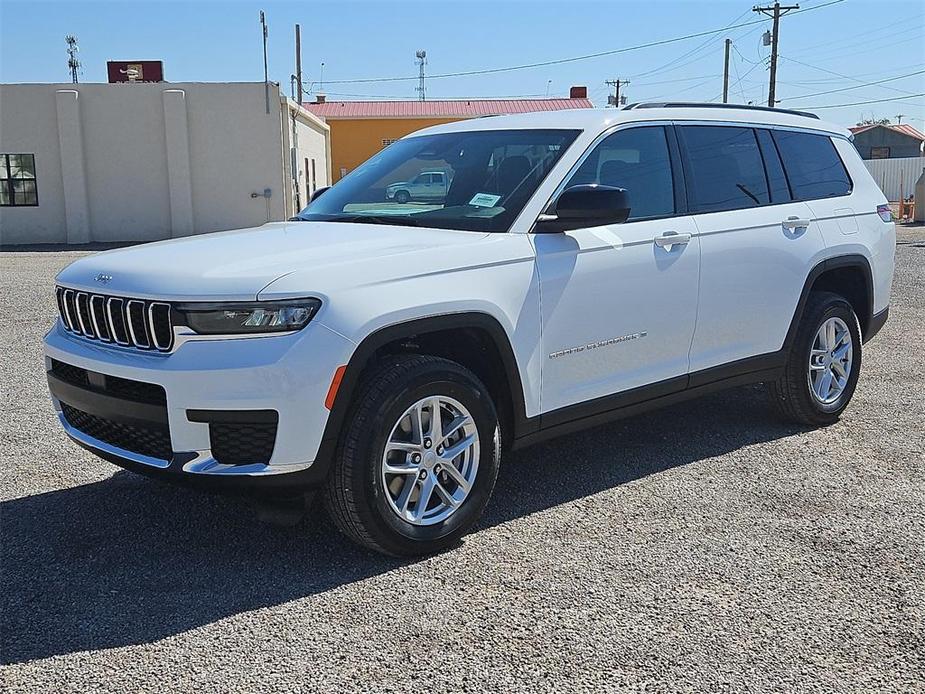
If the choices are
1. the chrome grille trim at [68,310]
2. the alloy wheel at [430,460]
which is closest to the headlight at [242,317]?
the alloy wheel at [430,460]

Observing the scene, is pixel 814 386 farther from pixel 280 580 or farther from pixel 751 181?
pixel 280 580

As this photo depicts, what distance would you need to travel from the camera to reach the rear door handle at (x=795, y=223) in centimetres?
576

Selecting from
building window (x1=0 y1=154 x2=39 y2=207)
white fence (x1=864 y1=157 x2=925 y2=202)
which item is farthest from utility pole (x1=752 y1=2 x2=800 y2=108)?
building window (x1=0 y1=154 x2=39 y2=207)

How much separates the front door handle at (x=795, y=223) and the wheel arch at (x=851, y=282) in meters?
0.27

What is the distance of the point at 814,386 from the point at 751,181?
4.67ft

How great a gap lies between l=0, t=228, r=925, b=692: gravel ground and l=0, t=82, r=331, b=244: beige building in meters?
20.7

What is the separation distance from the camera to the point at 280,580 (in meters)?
3.96

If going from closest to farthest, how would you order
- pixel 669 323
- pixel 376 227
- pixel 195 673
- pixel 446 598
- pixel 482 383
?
pixel 195 673
pixel 446 598
pixel 482 383
pixel 376 227
pixel 669 323

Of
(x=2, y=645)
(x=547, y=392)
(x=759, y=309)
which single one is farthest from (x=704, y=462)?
(x=2, y=645)

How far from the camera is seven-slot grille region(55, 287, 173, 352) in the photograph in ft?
12.4

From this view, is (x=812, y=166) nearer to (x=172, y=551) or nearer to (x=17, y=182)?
(x=172, y=551)

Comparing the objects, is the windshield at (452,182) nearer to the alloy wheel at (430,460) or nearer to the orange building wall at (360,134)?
the alloy wheel at (430,460)

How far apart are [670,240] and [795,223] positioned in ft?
4.00

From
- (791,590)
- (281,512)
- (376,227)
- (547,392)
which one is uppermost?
(376,227)
